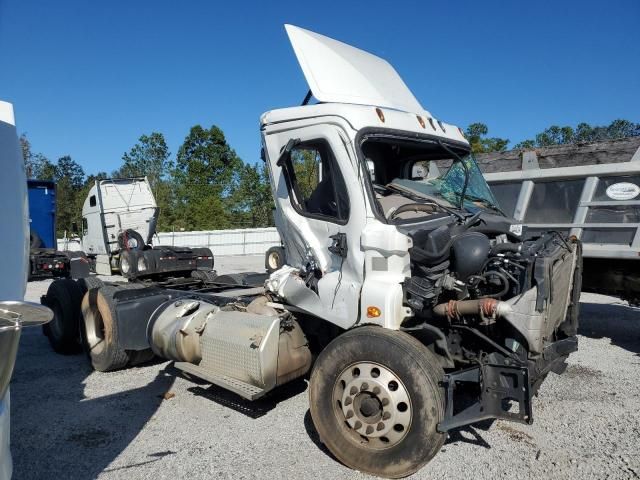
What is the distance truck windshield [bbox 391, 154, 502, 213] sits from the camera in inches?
175

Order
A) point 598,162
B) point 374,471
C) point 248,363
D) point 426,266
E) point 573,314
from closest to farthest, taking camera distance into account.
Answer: point 374,471 → point 426,266 → point 248,363 → point 573,314 → point 598,162

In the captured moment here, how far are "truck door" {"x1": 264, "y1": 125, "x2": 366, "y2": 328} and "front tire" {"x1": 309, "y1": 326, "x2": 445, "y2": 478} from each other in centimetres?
38

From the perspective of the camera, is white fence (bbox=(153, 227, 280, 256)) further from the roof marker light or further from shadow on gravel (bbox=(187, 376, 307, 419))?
the roof marker light

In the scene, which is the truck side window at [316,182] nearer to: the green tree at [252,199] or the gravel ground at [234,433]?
the gravel ground at [234,433]

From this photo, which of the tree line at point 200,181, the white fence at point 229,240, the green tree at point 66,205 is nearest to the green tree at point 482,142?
the tree line at point 200,181

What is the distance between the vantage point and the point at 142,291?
5926mm

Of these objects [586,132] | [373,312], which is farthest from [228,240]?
[586,132]

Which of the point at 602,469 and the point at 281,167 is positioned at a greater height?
the point at 281,167

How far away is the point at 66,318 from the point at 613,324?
8.79 metres

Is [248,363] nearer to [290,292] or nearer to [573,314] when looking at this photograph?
[290,292]

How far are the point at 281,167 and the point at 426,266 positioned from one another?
1625mm

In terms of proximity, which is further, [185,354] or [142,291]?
[142,291]

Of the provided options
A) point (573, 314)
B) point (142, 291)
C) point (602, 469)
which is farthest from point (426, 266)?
point (142, 291)

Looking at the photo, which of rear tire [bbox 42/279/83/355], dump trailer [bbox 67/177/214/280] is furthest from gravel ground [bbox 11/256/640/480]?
dump trailer [bbox 67/177/214/280]
